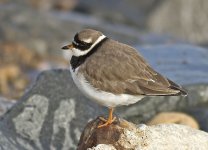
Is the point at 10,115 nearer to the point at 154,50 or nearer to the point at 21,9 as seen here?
the point at 154,50

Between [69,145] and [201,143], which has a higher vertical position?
[201,143]

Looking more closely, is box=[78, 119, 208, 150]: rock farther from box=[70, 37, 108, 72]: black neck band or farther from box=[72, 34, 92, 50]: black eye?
box=[72, 34, 92, 50]: black eye

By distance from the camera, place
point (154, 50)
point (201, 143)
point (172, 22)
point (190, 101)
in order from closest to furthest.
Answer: point (201, 143) < point (190, 101) < point (154, 50) < point (172, 22)

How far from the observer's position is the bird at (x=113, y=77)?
835 cm

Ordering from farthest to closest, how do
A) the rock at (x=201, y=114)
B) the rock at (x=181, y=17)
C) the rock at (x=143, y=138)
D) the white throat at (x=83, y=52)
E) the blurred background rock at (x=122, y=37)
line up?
the rock at (x=181, y=17)
the blurred background rock at (x=122, y=37)
the rock at (x=201, y=114)
the white throat at (x=83, y=52)
the rock at (x=143, y=138)

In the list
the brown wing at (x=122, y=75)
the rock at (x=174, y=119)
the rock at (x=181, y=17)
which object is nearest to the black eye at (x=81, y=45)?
the brown wing at (x=122, y=75)

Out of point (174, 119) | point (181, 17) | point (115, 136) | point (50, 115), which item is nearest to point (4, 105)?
point (50, 115)

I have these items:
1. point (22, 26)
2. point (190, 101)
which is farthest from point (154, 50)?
point (22, 26)

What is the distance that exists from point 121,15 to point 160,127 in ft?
47.9

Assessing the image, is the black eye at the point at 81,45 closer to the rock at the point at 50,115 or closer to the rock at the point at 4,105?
the rock at the point at 50,115

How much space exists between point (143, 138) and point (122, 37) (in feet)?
36.7

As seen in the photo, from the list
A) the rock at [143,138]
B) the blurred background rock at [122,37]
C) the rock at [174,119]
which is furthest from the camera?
the blurred background rock at [122,37]

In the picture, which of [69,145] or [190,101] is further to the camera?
[190,101]

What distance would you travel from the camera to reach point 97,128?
323 inches
